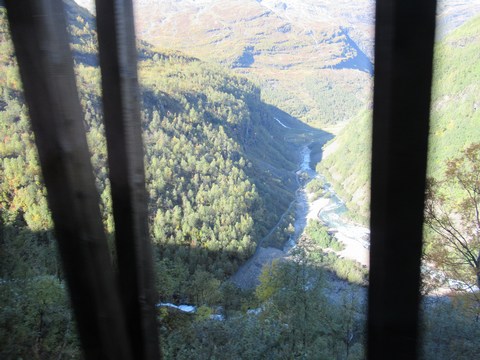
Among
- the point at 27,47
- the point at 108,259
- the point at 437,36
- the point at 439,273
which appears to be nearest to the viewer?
the point at 437,36

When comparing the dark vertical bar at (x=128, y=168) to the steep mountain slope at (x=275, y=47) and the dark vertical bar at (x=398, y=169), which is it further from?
the steep mountain slope at (x=275, y=47)

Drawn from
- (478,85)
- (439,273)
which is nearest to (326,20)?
(478,85)

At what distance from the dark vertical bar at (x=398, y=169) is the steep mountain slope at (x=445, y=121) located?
0.10ft

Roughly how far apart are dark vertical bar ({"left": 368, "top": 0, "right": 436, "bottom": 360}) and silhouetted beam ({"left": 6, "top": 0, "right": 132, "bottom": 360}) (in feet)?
1.77

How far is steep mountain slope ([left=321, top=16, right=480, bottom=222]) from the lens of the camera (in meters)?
0.71

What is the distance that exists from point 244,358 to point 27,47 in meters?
7.10

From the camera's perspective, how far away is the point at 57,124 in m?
0.77

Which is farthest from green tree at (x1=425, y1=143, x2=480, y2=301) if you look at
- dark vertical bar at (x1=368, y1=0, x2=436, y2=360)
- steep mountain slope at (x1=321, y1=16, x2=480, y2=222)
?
dark vertical bar at (x1=368, y1=0, x2=436, y2=360)

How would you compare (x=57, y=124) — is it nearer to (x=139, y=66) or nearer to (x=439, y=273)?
(x=139, y=66)

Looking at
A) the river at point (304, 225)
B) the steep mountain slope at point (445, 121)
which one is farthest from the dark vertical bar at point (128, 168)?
the river at point (304, 225)

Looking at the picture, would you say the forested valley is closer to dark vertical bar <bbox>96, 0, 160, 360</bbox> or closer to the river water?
dark vertical bar <bbox>96, 0, 160, 360</bbox>

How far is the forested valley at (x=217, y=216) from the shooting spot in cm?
192

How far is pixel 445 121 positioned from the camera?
3586 mm

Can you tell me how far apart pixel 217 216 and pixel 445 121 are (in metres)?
40.6
